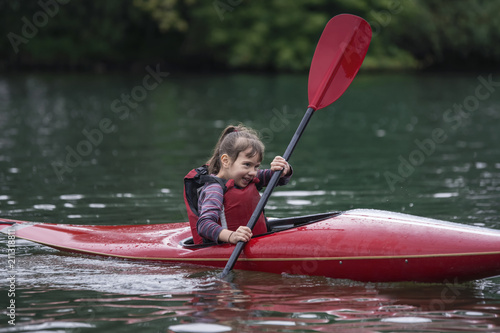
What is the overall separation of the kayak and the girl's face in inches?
15.3

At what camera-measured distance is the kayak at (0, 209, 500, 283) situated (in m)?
4.09

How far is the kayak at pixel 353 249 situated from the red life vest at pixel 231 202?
13 centimetres

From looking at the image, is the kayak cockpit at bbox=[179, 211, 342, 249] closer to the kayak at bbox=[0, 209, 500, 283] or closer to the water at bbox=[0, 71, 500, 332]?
the kayak at bbox=[0, 209, 500, 283]

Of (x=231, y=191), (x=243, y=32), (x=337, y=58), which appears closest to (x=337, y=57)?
(x=337, y=58)

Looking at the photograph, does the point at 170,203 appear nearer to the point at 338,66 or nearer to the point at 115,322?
the point at 338,66

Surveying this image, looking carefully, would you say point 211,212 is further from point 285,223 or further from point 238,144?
point 285,223

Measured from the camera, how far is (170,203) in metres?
6.82

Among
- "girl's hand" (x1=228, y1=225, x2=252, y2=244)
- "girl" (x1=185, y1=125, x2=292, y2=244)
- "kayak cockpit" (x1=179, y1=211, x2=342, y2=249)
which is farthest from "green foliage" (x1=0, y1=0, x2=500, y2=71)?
"girl's hand" (x1=228, y1=225, x2=252, y2=244)

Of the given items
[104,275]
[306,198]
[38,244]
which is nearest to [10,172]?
[38,244]

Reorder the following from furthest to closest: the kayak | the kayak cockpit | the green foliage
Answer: the green foliage → the kayak cockpit → the kayak

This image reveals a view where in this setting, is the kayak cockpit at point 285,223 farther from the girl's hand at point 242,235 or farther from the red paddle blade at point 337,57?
the red paddle blade at point 337,57

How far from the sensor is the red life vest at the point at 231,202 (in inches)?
183

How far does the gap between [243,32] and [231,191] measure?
26.3 meters

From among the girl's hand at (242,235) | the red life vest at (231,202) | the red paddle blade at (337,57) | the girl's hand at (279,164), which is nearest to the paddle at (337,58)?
the red paddle blade at (337,57)
